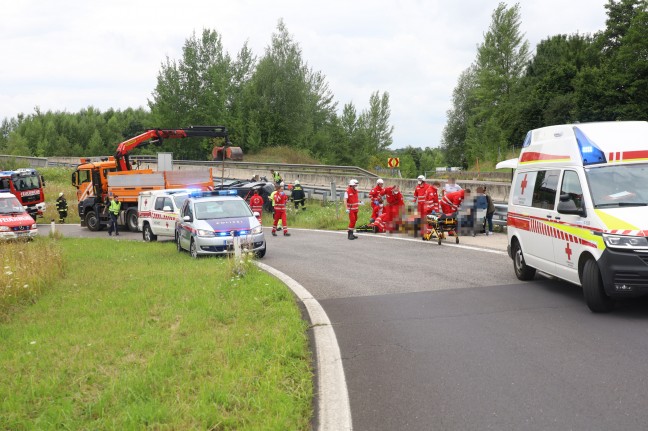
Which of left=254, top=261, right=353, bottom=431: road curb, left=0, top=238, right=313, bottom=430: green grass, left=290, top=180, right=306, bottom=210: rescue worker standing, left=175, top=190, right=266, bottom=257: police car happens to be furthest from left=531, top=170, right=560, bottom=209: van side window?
left=290, top=180, right=306, bottom=210: rescue worker standing

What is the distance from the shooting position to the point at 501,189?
86.0 ft

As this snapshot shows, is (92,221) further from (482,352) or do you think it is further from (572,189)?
(482,352)

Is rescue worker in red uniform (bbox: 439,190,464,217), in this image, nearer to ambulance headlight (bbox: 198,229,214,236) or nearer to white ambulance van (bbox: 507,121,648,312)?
→ ambulance headlight (bbox: 198,229,214,236)

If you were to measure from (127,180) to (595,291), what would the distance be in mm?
22915

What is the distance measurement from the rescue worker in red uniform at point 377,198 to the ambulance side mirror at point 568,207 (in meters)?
11.7

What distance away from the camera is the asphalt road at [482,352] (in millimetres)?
5109

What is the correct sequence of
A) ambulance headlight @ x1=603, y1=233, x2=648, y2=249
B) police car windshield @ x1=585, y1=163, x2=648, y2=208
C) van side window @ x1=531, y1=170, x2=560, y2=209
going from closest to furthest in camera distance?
ambulance headlight @ x1=603, y1=233, x2=648, y2=249, police car windshield @ x1=585, y1=163, x2=648, y2=208, van side window @ x1=531, y1=170, x2=560, y2=209

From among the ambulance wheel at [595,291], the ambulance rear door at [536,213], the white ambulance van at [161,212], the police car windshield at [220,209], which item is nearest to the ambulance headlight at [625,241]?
the ambulance wheel at [595,291]

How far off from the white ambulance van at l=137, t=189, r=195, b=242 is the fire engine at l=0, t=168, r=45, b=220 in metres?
15.2

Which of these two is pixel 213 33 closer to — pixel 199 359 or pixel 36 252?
pixel 36 252

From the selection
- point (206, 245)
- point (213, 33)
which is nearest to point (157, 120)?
point (213, 33)

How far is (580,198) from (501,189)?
1775 centimetres

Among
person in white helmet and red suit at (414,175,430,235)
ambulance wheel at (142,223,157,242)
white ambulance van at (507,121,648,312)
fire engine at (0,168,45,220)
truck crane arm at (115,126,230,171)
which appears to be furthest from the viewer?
fire engine at (0,168,45,220)

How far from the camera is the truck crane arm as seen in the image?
93.5 ft
